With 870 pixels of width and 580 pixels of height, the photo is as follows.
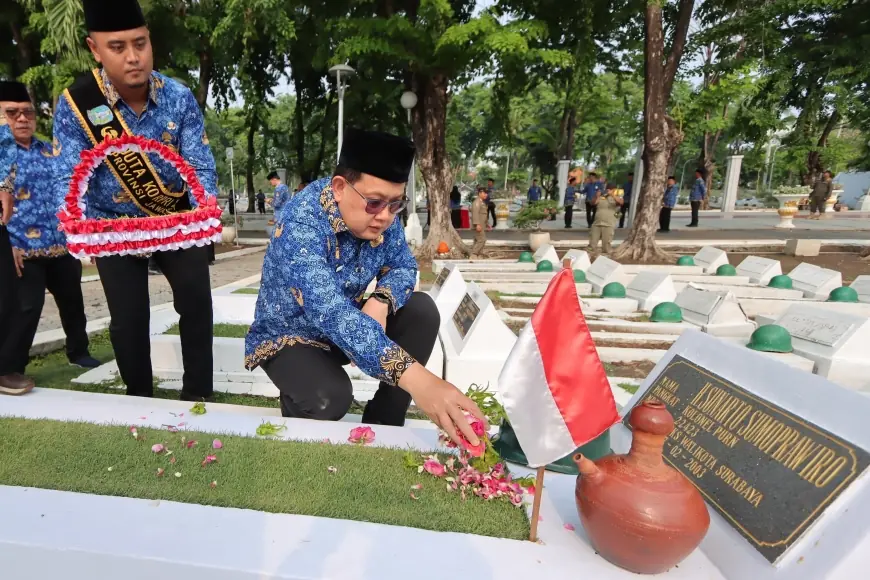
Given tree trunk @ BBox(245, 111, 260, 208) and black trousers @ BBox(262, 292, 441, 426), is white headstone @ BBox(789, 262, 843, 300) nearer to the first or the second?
black trousers @ BBox(262, 292, 441, 426)

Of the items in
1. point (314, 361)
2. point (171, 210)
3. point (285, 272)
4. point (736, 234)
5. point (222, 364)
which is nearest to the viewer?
point (285, 272)

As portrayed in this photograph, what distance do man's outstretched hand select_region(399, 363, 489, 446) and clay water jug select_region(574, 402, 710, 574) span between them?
0.33 metres

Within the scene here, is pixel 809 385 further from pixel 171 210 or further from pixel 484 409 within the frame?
pixel 171 210

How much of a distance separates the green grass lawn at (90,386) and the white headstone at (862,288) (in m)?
6.26

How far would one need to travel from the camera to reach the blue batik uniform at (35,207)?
310cm

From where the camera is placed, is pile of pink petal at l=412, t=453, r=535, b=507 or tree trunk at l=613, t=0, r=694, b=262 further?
tree trunk at l=613, t=0, r=694, b=262

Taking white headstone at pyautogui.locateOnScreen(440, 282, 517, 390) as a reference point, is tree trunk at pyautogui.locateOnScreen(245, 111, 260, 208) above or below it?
above

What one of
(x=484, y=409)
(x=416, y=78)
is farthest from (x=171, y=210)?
(x=416, y=78)

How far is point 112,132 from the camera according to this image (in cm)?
246

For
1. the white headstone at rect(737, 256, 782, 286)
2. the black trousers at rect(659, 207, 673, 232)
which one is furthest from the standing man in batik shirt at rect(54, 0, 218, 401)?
the black trousers at rect(659, 207, 673, 232)

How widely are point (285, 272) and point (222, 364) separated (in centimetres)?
223

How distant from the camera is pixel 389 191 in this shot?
2.00m

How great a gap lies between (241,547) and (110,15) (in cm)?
220

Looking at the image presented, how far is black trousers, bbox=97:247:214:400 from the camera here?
2641 millimetres
